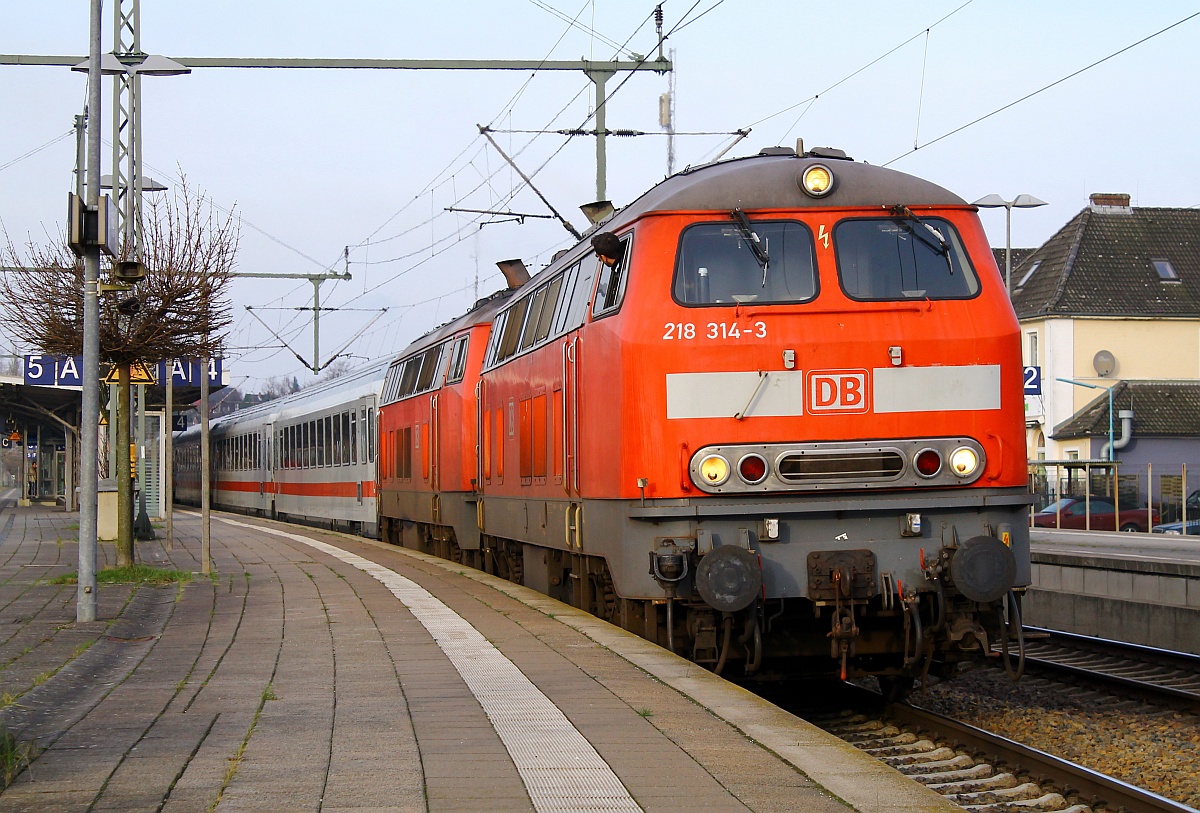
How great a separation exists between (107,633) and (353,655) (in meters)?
2.54

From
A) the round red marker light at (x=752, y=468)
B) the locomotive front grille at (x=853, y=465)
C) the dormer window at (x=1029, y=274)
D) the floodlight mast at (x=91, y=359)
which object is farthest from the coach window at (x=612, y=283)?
the dormer window at (x=1029, y=274)

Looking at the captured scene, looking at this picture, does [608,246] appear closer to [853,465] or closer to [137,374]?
[853,465]

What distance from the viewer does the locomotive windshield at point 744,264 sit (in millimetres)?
9164

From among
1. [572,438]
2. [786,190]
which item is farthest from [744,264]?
[572,438]

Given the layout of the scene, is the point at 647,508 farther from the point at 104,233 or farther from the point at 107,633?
the point at 104,233

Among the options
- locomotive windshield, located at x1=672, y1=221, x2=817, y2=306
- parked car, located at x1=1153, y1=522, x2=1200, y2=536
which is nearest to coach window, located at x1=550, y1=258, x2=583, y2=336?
locomotive windshield, located at x1=672, y1=221, x2=817, y2=306

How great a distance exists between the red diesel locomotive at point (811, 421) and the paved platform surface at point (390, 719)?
80 centimetres

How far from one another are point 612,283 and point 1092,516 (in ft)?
84.6

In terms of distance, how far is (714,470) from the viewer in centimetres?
875

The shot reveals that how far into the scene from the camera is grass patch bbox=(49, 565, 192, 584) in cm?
1557

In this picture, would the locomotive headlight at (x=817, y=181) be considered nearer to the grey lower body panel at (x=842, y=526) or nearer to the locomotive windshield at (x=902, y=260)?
the locomotive windshield at (x=902, y=260)

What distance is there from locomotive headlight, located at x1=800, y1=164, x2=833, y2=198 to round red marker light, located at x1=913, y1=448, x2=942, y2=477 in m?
1.90

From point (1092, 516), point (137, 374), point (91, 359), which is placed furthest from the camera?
point (1092, 516)

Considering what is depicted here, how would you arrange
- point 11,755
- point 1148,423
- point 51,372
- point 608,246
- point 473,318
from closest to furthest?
point 11,755
point 608,246
point 473,318
point 51,372
point 1148,423
